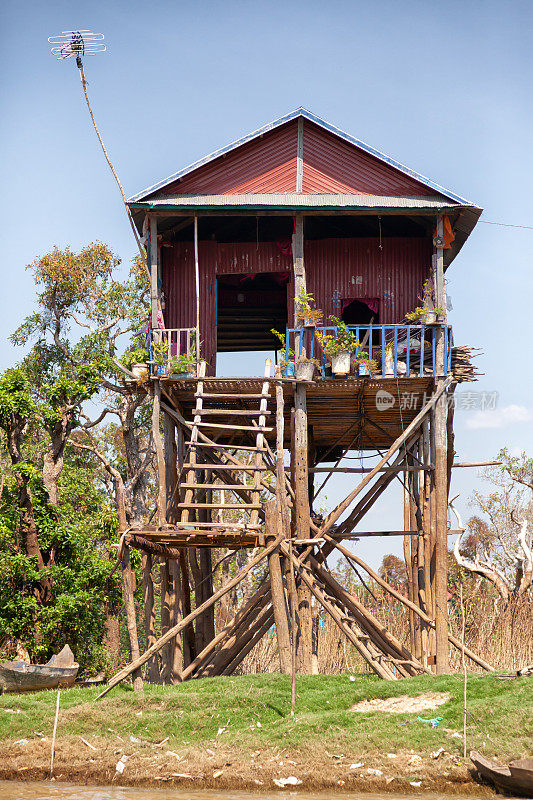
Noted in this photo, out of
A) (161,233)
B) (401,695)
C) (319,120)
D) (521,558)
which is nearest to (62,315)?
(161,233)

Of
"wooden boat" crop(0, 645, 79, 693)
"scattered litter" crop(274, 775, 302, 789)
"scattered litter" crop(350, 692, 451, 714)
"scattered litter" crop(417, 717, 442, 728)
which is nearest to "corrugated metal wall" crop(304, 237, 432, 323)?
"scattered litter" crop(350, 692, 451, 714)

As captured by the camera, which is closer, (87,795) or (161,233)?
(87,795)

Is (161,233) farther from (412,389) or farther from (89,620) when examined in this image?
(89,620)

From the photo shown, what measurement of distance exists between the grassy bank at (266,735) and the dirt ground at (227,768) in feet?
0.05

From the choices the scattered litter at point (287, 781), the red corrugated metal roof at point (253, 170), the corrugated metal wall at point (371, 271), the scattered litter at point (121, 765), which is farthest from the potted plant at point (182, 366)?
the scattered litter at point (287, 781)

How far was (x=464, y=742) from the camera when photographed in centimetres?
1176

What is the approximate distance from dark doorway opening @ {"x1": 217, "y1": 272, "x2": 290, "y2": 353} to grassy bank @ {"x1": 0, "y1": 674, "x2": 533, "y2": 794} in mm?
8526

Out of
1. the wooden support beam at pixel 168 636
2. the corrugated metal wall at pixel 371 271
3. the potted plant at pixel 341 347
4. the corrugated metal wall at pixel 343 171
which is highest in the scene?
the corrugated metal wall at pixel 343 171

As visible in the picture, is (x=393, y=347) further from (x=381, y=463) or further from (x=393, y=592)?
(x=393, y=592)

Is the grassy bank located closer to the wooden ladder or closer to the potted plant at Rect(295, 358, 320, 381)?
the wooden ladder

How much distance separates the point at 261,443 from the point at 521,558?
37.4ft

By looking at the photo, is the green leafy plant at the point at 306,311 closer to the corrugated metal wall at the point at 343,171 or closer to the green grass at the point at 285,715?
the corrugated metal wall at the point at 343,171

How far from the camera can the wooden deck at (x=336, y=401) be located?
1620 centimetres

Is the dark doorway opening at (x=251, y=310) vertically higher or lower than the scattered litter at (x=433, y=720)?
higher
